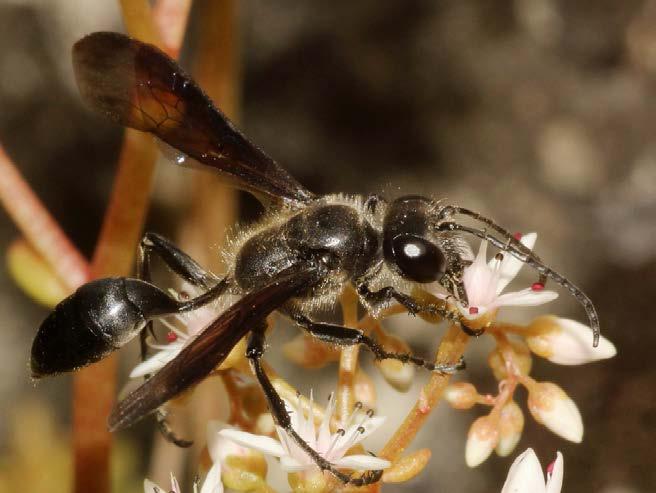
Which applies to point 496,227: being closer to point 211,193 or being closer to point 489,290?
point 489,290

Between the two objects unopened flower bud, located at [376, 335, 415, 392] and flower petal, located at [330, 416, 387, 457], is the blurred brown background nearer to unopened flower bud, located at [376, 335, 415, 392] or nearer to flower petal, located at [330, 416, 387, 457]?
unopened flower bud, located at [376, 335, 415, 392]

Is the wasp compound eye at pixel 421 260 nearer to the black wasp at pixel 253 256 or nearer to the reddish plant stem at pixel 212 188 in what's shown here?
the black wasp at pixel 253 256

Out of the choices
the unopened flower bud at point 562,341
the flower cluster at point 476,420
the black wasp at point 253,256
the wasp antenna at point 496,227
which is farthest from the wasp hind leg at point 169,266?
the unopened flower bud at point 562,341

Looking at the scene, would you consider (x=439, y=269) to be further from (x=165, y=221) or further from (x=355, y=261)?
(x=165, y=221)

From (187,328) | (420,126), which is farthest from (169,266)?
(420,126)

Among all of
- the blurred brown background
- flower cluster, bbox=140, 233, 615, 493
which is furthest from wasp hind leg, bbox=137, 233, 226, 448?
the blurred brown background

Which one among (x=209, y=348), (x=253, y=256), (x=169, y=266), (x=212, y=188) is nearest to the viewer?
(x=209, y=348)
